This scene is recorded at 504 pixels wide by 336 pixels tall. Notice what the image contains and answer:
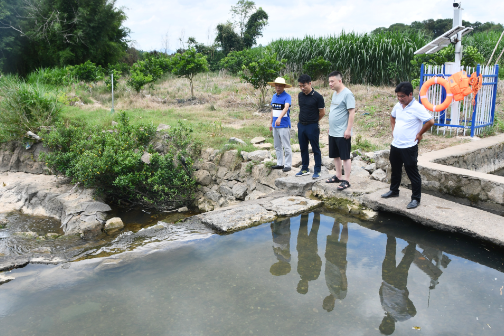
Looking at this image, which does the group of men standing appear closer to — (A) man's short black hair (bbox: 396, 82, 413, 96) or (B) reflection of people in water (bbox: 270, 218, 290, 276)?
(A) man's short black hair (bbox: 396, 82, 413, 96)

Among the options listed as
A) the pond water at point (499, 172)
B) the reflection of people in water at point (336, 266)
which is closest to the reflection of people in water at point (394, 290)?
the reflection of people in water at point (336, 266)

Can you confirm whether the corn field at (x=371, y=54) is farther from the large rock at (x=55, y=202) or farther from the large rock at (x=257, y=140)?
the large rock at (x=55, y=202)

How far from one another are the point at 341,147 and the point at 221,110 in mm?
7831

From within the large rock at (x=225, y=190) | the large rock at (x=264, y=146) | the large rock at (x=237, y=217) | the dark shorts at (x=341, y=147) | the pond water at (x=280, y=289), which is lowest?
the large rock at (x=225, y=190)

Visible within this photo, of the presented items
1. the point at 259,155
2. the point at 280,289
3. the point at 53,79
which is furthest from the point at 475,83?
the point at 53,79

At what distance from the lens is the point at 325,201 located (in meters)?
5.46

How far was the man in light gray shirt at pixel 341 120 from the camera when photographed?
16.6 feet

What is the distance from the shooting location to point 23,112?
909 centimetres

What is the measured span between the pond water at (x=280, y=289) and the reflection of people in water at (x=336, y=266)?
11 millimetres

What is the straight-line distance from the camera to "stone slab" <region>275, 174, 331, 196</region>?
5.77m

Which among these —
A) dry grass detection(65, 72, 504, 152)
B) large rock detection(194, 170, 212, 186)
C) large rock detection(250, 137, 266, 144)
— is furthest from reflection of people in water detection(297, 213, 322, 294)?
dry grass detection(65, 72, 504, 152)

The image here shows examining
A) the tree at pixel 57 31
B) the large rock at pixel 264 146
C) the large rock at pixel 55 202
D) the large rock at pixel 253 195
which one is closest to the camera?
the large rock at pixel 55 202

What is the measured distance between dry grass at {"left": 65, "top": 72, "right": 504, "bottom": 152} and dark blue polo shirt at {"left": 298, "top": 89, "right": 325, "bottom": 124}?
9.72 ft

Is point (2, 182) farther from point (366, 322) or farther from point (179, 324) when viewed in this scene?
point (366, 322)
